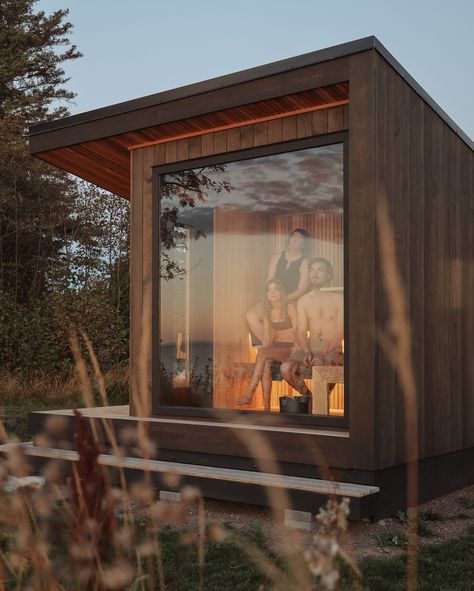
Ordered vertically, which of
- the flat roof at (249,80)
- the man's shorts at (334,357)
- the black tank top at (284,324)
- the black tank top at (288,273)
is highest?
the flat roof at (249,80)

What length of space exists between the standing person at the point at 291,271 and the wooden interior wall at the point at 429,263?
850mm

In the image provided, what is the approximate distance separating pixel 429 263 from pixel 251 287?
139 cm

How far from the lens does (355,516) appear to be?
389cm

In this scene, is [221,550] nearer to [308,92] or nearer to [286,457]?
[286,457]

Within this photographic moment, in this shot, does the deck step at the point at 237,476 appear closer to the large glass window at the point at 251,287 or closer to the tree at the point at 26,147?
the large glass window at the point at 251,287

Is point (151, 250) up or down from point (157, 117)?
down

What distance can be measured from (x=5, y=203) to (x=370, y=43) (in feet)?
37.3

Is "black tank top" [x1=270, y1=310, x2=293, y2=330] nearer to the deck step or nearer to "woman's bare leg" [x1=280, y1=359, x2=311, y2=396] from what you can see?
"woman's bare leg" [x1=280, y1=359, x2=311, y2=396]

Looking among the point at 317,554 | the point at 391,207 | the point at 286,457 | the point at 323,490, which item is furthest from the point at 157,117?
the point at 317,554

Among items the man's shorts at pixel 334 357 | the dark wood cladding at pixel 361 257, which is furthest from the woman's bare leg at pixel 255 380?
the dark wood cladding at pixel 361 257

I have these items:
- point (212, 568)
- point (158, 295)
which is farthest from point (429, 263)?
point (212, 568)

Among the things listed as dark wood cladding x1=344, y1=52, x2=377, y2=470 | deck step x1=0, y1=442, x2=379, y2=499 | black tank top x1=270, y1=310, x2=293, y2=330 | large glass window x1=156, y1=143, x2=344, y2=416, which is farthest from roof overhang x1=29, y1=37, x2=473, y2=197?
deck step x1=0, y1=442, x2=379, y2=499

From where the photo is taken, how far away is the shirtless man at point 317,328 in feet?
16.3

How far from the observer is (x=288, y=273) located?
5449mm
